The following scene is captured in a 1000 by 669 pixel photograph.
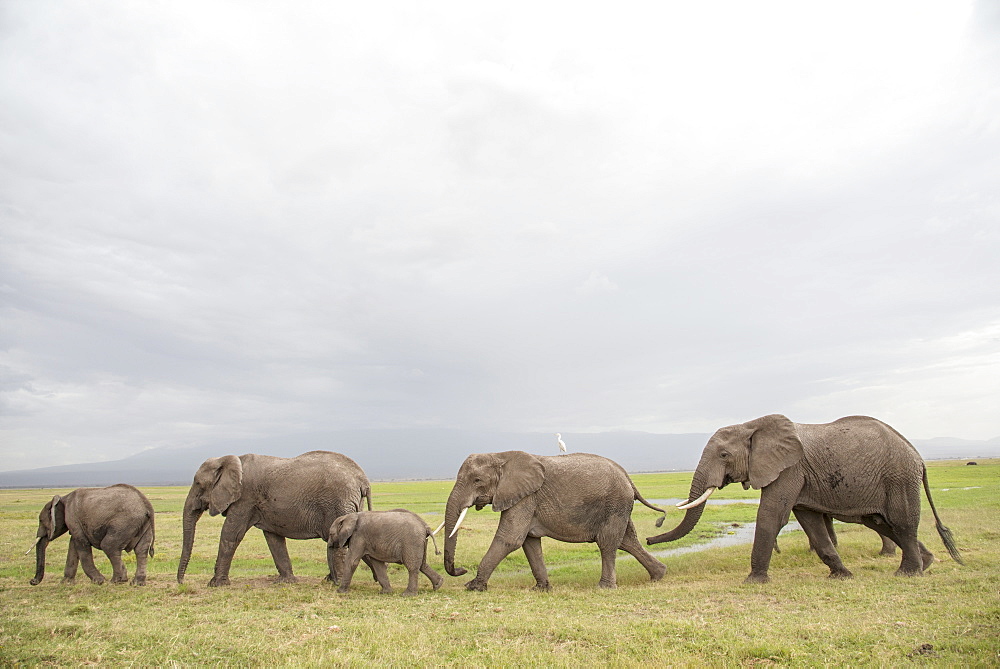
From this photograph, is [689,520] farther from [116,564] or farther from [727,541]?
[116,564]

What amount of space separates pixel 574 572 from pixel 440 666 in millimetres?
10865

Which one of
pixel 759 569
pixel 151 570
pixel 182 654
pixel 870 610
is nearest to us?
pixel 182 654

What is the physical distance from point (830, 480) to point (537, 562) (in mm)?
7264

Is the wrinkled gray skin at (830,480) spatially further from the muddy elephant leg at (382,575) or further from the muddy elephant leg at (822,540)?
the muddy elephant leg at (382,575)

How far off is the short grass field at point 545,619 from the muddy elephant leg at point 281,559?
1.72 ft

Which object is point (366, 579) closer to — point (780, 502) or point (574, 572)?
point (574, 572)

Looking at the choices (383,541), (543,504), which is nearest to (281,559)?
(383,541)

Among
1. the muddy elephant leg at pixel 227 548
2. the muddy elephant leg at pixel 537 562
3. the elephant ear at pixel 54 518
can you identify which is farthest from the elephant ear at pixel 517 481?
the elephant ear at pixel 54 518

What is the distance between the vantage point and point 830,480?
47.3 ft

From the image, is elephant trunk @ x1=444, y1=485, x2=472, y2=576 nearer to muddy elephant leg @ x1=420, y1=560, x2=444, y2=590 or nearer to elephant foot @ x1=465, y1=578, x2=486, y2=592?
muddy elephant leg @ x1=420, y1=560, x2=444, y2=590

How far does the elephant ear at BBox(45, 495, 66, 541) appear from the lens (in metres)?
16.5

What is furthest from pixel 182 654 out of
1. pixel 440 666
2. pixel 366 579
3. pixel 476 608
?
pixel 366 579

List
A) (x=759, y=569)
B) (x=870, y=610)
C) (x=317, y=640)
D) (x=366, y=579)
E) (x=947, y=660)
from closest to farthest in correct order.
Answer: (x=947, y=660) → (x=317, y=640) → (x=870, y=610) → (x=759, y=569) → (x=366, y=579)

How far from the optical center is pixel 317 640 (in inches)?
348
